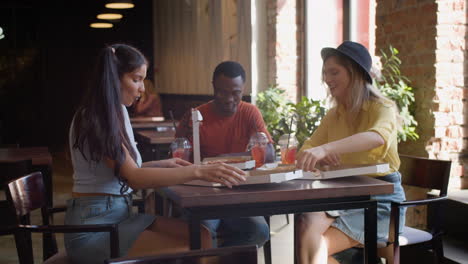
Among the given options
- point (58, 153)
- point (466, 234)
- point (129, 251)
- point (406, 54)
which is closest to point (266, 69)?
point (406, 54)

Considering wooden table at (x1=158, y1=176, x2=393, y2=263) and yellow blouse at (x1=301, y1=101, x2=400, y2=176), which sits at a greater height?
yellow blouse at (x1=301, y1=101, x2=400, y2=176)

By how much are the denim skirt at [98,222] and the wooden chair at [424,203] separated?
1.03m

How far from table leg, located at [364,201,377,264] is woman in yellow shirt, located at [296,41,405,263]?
8.2 inches

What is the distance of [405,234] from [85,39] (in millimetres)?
10376

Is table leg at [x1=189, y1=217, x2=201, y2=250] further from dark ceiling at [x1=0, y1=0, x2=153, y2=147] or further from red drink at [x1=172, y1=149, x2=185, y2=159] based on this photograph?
dark ceiling at [x1=0, y1=0, x2=153, y2=147]

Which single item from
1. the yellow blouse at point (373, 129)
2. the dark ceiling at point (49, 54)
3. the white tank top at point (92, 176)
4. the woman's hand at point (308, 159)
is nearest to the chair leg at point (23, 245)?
the white tank top at point (92, 176)

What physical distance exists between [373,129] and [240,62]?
4385 millimetres

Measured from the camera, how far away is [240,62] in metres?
6.77

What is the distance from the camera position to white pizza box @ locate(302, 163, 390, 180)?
214 centimetres

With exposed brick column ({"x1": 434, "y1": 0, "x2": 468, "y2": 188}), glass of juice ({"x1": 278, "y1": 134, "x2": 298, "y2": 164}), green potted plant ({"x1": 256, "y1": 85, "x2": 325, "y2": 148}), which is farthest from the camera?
green potted plant ({"x1": 256, "y1": 85, "x2": 325, "y2": 148})

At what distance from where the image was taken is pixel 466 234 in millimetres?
3324

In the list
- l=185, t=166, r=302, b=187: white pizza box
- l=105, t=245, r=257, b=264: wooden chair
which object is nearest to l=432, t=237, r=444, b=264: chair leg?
l=185, t=166, r=302, b=187: white pizza box

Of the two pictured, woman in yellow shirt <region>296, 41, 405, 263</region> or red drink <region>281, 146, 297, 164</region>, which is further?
red drink <region>281, 146, 297, 164</region>

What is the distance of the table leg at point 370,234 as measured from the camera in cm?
219
